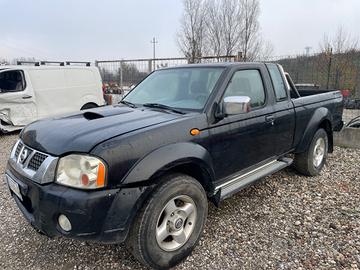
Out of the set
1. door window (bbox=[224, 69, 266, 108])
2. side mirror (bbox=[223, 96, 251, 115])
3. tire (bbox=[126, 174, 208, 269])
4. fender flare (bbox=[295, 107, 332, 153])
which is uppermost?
door window (bbox=[224, 69, 266, 108])

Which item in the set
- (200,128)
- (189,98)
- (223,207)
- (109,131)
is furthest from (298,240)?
(109,131)

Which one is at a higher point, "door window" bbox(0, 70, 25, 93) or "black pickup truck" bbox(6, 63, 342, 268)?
"door window" bbox(0, 70, 25, 93)

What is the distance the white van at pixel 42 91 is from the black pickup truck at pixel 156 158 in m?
6.06

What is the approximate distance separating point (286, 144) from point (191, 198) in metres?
1.97

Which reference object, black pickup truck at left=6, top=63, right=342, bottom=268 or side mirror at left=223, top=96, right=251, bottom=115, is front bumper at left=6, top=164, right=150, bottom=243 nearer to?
black pickup truck at left=6, top=63, right=342, bottom=268

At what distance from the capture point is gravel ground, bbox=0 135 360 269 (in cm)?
273

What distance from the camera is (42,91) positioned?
898 cm

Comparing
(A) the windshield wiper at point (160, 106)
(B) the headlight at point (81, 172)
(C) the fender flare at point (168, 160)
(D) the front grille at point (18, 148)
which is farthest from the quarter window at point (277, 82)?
(D) the front grille at point (18, 148)

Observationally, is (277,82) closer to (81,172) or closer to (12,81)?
(81,172)

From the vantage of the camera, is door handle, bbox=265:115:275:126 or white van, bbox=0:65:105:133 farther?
white van, bbox=0:65:105:133

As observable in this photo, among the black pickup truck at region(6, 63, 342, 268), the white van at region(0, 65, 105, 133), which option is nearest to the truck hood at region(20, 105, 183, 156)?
the black pickup truck at region(6, 63, 342, 268)

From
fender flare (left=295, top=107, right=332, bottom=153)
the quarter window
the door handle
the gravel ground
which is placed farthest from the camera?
fender flare (left=295, top=107, right=332, bottom=153)

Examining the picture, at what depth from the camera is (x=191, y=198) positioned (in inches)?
108

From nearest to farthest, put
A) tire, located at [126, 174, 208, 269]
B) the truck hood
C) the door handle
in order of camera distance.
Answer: the truck hood
tire, located at [126, 174, 208, 269]
the door handle
